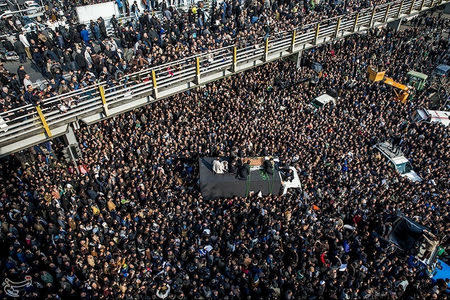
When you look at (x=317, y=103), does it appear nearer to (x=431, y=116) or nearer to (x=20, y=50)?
(x=431, y=116)

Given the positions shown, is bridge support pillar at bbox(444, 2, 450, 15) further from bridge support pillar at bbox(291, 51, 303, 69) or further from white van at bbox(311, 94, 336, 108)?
white van at bbox(311, 94, 336, 108)

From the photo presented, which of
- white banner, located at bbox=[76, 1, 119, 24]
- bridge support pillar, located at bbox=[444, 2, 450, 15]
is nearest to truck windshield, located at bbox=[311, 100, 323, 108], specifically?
white banner, located at bbox=[76, 1, 119, 24]

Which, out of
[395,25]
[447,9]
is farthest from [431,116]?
[447,9]

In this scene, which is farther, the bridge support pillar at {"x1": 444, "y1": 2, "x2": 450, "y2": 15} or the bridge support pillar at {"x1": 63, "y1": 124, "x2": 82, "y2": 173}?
the bridge support pillar at {"x1": 444, "y1": 2, "x2": 450, "y2": 15}

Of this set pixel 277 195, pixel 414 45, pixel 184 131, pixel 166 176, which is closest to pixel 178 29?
pixel 184 131

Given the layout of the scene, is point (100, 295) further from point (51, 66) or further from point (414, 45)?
point (414, 45)

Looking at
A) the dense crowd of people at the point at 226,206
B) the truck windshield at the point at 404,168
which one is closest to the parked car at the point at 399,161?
the truck windshield at the point at 404,168

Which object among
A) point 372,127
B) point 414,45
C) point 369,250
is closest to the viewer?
point 369,250
